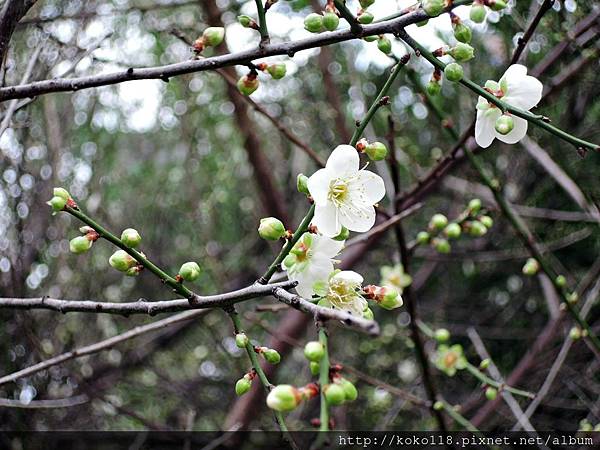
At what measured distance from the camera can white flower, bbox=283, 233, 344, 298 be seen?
90 centimetres

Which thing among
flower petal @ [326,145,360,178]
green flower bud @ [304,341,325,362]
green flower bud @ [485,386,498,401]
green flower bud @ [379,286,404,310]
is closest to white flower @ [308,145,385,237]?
flower petal @ [326,145,360,178]

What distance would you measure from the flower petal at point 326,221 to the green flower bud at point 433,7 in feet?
1.12

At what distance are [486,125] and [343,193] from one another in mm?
293

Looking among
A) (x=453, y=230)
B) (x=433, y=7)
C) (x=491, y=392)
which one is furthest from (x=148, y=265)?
(x=491, y=392)

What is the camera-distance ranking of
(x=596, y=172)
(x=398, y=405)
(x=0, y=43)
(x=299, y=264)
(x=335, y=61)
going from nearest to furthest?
(x=299, y=264) < (x=0, y=43) < (x=596, y=172) < (x=398, y=405) < (x=335, y=61)

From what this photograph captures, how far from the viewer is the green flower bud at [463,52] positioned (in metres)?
0.95

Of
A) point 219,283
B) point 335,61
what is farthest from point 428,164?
point 219,283

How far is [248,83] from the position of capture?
1.06 metres

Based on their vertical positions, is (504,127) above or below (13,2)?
below

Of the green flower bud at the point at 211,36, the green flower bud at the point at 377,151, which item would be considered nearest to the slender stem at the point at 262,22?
the green flower bud at the point at 211,36

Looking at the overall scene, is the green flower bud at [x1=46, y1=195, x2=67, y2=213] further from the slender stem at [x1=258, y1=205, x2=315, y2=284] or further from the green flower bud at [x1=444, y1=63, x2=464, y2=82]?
the green flower bud at [x1=444, y1=63, x2=464, y2=82]

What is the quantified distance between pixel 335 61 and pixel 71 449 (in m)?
2.43

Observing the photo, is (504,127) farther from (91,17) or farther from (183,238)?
(183,238)

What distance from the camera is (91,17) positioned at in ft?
7.66
